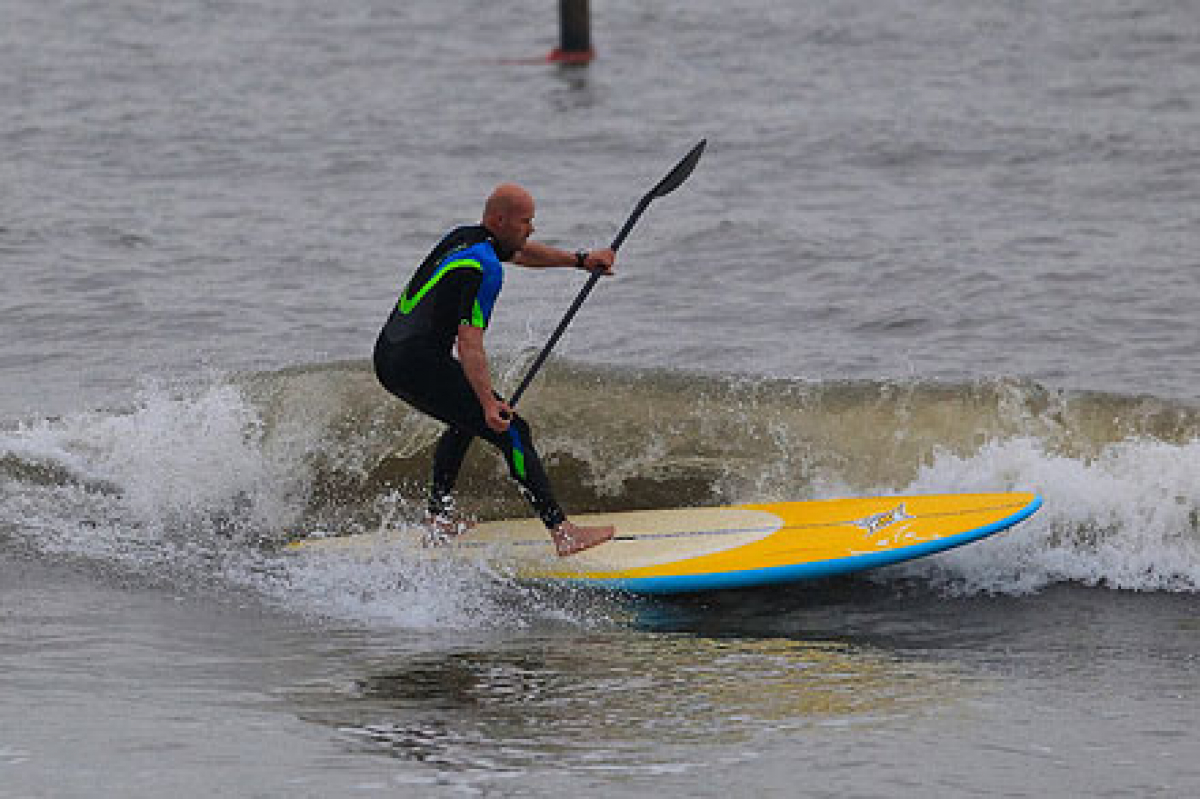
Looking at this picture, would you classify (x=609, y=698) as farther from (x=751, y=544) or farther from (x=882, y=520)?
(x=882, y=520)

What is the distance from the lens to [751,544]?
8312 mm

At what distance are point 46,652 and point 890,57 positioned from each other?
18.1 m

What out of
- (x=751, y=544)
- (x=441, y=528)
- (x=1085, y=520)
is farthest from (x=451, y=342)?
(x=1085, y=520)

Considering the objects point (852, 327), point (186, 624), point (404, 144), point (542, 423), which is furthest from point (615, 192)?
point (186, 624)

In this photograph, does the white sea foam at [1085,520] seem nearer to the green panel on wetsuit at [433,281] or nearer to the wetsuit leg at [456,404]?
the wetsuit leg at [456,404]

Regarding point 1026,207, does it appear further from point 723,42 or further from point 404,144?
point 723,42

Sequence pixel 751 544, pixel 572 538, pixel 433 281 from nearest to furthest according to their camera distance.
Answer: pixel 433 281 < pixel 572 538 < pixel 751 544

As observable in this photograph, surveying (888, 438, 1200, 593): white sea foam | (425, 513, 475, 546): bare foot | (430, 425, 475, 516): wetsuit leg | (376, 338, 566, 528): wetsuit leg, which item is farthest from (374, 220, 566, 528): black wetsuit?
(888, 438, 1200, 593): white sea foam

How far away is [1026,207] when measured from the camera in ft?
52.6

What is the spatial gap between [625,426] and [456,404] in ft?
7.91

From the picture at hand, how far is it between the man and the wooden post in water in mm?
16405

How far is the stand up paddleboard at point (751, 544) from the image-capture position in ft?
26.6

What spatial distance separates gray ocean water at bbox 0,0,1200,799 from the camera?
20.0ft

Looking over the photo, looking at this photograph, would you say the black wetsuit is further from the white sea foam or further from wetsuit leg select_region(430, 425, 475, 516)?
the white sea foam
